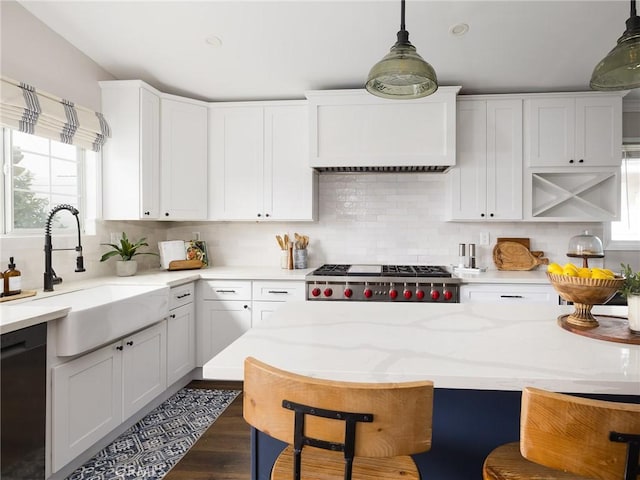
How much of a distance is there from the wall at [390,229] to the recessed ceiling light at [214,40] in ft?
4.93

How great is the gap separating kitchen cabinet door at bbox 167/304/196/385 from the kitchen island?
62.7 inches

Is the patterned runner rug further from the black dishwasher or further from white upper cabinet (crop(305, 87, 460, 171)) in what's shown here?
white upper cabinet (crop(305, 87, 460, 171))

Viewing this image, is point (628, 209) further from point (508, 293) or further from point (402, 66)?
point (402, 66)

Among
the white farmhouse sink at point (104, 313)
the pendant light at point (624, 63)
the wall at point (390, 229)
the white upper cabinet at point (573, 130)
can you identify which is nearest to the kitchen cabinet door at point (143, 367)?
the white farmhouse sink at point (104, 313)

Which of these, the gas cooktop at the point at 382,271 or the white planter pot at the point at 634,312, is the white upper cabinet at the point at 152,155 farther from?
Result: the white planter pot at the point at 634,312

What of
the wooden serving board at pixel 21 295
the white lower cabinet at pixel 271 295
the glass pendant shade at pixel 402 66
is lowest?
the white lower cabinet at pixel 271 295

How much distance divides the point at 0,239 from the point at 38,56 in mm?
1208

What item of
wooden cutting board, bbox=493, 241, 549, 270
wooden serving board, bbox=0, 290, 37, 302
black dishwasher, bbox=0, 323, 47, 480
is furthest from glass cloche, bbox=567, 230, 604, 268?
wooden serving board, bbox=0, 290, 37, 302

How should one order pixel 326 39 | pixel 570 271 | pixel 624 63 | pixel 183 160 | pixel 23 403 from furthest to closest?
pixel 183 160
pixel 326 39
pixel 23 403
pixel 624 63
pixel 570 271

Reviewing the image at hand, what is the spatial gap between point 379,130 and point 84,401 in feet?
9.07

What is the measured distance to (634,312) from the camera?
1336 mm

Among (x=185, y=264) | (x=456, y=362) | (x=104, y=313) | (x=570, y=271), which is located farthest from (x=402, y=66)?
(x=185, y=264)

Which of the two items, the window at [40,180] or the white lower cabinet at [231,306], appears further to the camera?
the white lower cabinet at [231,306]

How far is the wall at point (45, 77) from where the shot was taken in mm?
2242
